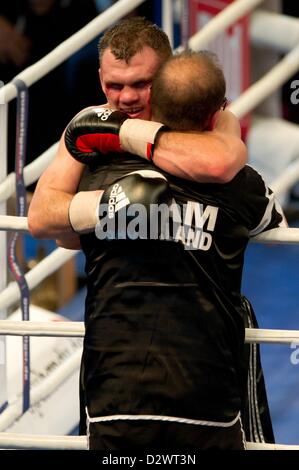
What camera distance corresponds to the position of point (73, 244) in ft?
8.03

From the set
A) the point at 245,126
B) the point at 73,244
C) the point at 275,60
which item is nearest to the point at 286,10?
the point at 275,60

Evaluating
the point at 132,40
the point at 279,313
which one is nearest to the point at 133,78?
the point at 132,40

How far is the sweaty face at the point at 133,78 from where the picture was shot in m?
2.41

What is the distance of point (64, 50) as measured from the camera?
3582 mm

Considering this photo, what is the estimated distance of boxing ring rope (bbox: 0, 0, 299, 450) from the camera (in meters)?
2.53

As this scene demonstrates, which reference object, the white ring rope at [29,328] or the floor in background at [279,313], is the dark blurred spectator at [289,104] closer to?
the floor in background at [279,313]

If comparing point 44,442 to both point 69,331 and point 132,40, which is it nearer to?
point 69,331

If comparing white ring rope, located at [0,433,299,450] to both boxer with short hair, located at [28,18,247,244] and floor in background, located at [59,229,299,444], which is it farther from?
floor in background, located at [59,229,299,444]

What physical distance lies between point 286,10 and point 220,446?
378cm

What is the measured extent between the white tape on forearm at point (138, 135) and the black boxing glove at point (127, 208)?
5 centimetres

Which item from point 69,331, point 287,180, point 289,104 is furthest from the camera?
point 289,104

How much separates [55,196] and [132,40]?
0.35 m

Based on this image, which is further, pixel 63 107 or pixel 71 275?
pixel 63 107

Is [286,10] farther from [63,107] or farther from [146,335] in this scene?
[146,335]
